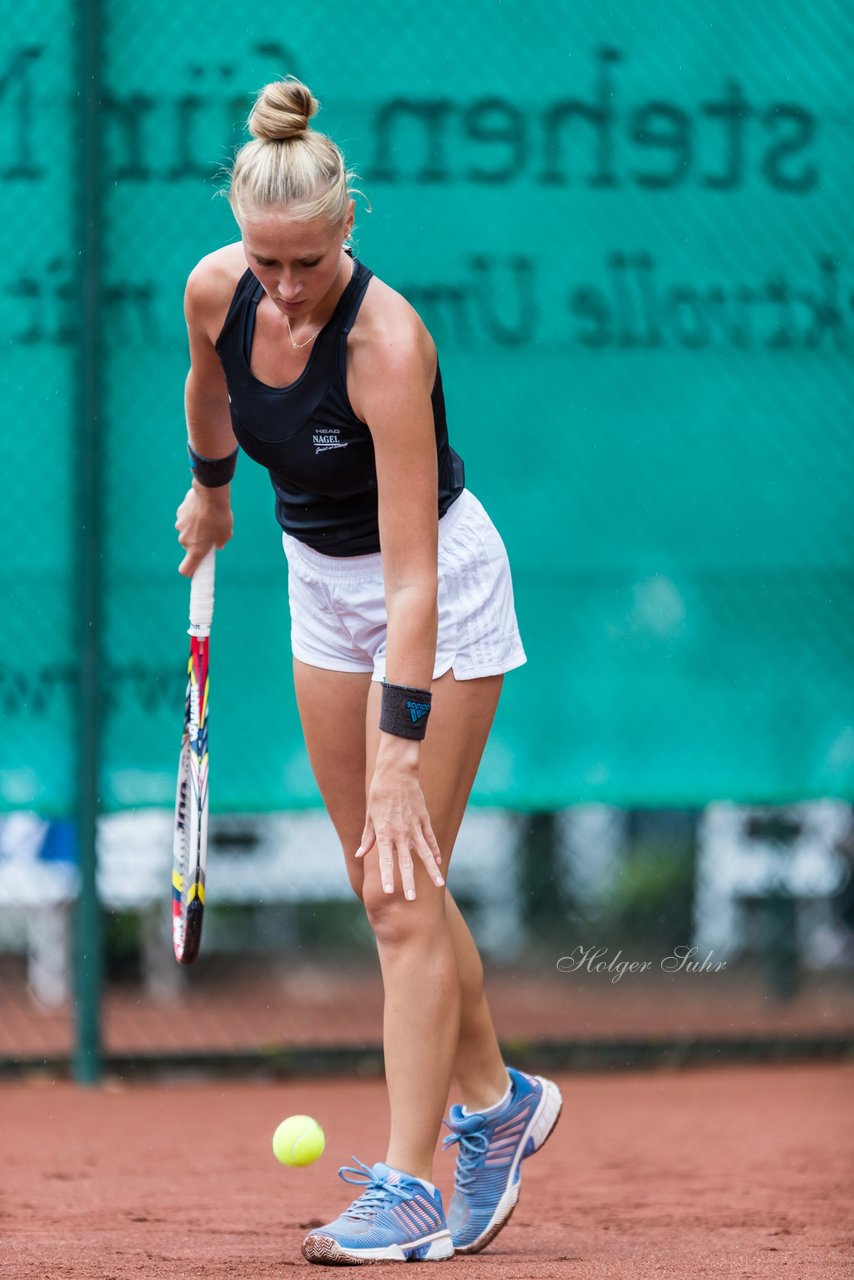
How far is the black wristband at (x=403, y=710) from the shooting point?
2490 millimetres

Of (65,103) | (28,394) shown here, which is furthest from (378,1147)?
(65,103)

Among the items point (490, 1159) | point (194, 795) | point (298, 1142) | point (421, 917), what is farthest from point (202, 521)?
point (490, 1159)

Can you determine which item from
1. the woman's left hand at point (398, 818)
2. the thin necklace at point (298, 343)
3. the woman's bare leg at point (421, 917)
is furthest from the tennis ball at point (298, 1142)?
the thin necklace at point (298, 343)

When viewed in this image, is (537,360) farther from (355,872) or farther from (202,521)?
(355,872)

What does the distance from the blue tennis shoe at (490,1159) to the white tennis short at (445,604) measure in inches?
29.8

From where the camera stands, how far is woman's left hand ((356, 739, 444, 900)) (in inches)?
97.0

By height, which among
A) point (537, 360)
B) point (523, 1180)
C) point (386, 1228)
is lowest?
point (523, 1180)

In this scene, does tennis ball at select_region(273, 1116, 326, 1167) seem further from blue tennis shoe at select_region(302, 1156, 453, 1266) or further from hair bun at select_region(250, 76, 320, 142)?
hair bun at select_region(250, 76, 320, 142)

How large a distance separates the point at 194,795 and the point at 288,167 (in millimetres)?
1188

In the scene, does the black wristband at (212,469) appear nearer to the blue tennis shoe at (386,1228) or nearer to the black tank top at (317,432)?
the black tank top at (317,432)

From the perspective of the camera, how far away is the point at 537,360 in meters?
4.45

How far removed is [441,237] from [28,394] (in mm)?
1116

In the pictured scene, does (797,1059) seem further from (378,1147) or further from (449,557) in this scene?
(449,557)

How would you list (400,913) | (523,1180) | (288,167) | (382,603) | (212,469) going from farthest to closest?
(523,1180) < (212,469) < (382,603) < (400,913) < (288,167)
